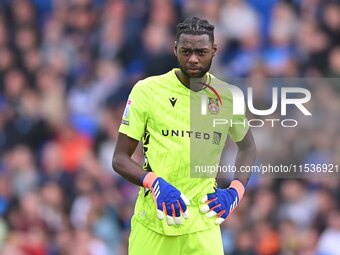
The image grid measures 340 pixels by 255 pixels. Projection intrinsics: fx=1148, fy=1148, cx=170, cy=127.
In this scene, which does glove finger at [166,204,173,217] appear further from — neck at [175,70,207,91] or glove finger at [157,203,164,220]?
neck at [175,70,207,91]

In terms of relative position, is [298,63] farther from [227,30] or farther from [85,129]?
[85,129]

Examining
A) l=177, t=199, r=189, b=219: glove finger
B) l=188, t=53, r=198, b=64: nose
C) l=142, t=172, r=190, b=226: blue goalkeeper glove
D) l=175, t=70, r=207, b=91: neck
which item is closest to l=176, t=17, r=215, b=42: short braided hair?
l=188, t=53, r=198, b=64: nose

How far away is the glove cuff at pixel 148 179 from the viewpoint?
24.0 feet

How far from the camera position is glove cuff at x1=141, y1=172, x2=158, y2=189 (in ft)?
24.0

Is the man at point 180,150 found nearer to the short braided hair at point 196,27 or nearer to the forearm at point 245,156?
the short braided hair at point 196,27

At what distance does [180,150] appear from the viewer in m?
7.50

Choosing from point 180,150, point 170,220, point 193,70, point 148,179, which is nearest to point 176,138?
point 180,150

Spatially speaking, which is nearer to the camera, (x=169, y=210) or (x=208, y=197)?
(x=169, y=210)

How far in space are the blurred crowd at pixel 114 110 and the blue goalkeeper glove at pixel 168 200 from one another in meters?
3.52

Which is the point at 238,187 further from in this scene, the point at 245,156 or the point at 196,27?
the point at 196,27

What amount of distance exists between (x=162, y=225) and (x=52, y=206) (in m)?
5.63

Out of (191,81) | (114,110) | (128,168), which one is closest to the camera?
(128,168)

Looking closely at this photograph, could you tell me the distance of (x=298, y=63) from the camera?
13.3 m

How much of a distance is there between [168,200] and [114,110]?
6.77 meters
